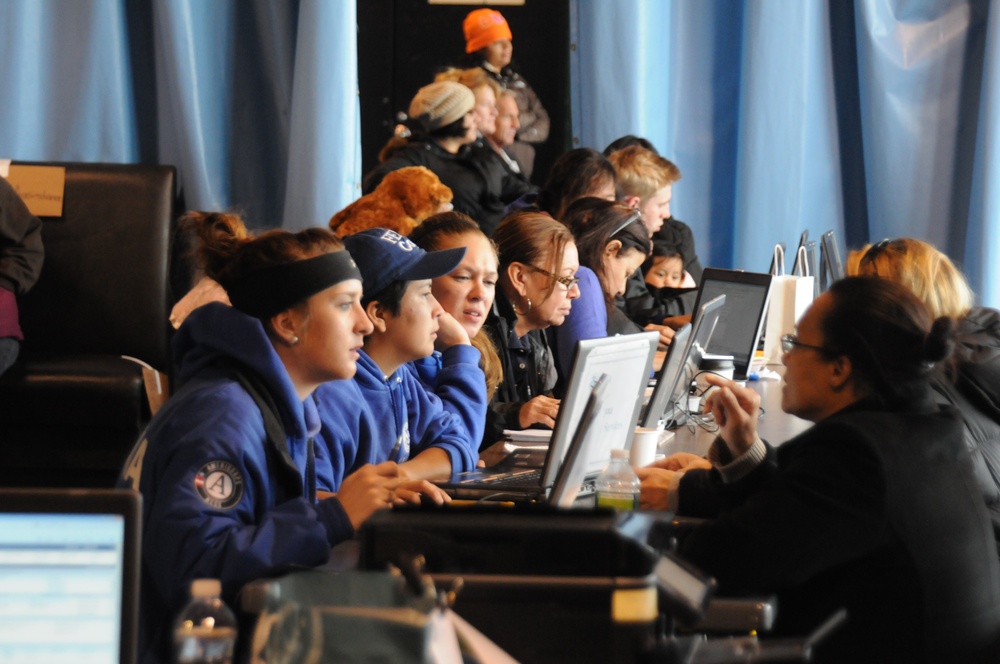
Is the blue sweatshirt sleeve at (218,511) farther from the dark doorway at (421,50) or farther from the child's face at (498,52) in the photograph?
the dark doorway at (421,50)

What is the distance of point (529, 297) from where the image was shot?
12.0 feet

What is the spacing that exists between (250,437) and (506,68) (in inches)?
165

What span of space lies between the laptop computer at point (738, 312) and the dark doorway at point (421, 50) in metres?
1.92

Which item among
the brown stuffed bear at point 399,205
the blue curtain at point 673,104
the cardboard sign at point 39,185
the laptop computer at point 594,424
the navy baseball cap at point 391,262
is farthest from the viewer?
the blue curtain at point 673,104

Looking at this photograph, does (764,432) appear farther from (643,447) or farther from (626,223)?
(626,223)

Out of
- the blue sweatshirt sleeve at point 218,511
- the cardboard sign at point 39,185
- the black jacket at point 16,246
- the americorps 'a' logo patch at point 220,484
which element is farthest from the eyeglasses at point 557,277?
the cardboard sign at point 39,185

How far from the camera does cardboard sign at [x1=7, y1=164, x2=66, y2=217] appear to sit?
15.7 feet

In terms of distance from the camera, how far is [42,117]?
4.93m

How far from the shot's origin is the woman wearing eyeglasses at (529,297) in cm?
361

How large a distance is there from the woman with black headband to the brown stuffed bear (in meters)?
1.55

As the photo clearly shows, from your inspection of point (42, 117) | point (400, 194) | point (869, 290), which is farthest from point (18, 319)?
point (869, 290)

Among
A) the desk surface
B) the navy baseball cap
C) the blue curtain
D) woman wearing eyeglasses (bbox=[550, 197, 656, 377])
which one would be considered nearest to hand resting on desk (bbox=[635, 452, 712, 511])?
the desk surface

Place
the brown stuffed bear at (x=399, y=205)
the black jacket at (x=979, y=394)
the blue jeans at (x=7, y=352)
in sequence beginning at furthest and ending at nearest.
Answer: the blue jeans at (x=7, y=352) < the brown stuffed bear at (x=399, y=205) < the black jacket at (x=979, y=394)

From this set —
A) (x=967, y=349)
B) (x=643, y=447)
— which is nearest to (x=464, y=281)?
(x=643, y=447)
